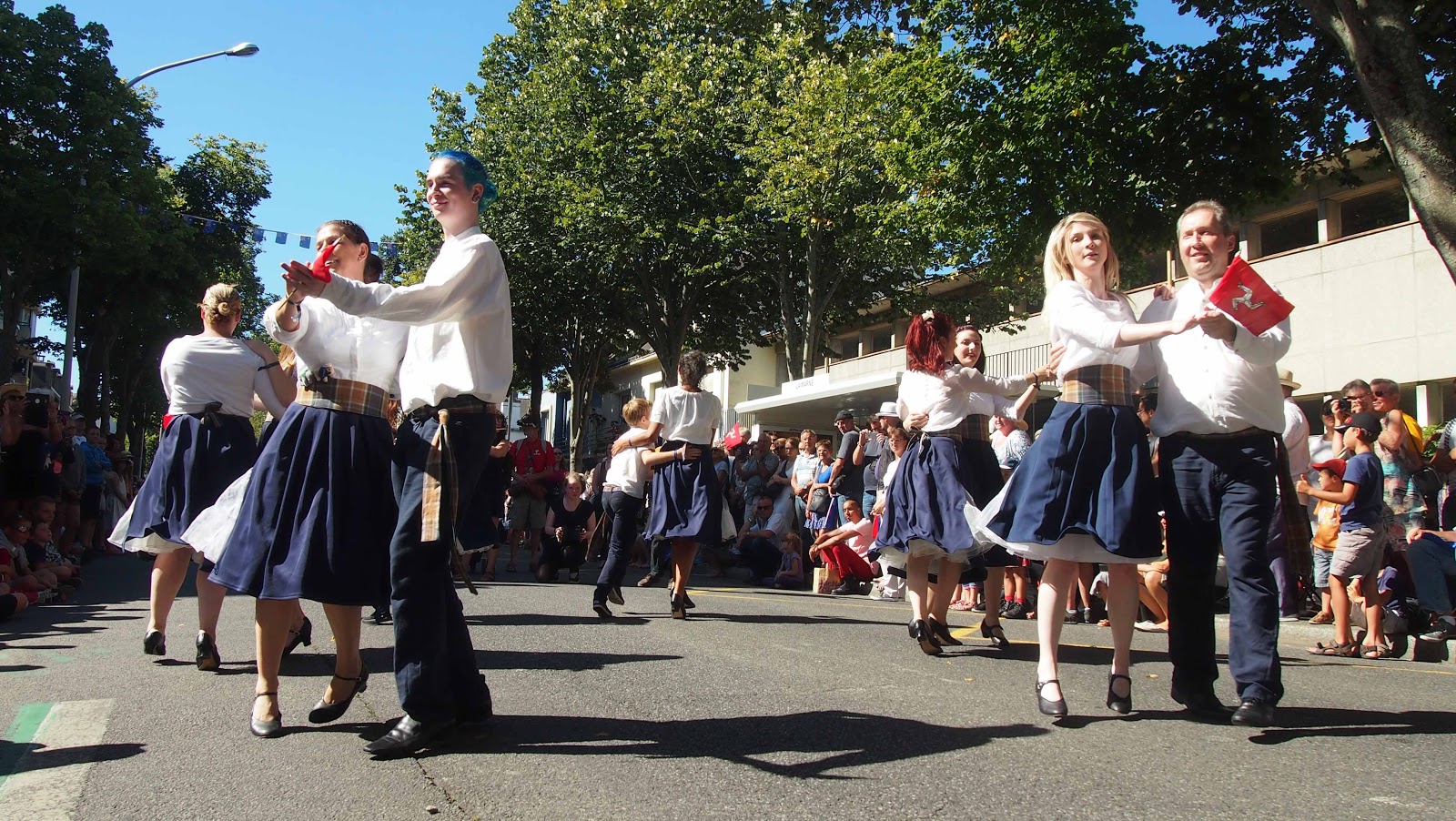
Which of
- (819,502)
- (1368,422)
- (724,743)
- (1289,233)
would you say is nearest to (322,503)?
(724,743)

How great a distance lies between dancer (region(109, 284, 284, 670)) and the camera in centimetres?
586

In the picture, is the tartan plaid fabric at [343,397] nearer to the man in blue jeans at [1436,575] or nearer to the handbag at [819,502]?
the man in blue jeans at [1436,575]

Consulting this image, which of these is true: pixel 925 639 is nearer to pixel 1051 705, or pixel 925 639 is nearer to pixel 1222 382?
pixel 1051 705

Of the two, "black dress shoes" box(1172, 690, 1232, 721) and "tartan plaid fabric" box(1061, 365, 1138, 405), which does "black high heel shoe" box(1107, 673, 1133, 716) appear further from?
"tartan plaid fabric" box(1061, 365, 1138, 405)

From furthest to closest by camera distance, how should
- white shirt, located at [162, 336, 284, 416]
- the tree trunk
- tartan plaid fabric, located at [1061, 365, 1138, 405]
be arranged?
the tree trunk < white shirt, located at [162, 336, 284, 416] < tartan plaid fabric, located at [1061, 365, 1138, 405]

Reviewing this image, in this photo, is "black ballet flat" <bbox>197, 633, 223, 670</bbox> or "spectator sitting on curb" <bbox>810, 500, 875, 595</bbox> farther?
"spectator sitting on curb" <bbox>810, 500, 875, 595</bbox>

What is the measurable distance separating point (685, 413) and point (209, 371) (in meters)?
3.31

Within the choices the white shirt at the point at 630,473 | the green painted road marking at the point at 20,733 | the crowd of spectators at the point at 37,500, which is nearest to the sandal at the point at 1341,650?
the white shirt at the point at 630,473

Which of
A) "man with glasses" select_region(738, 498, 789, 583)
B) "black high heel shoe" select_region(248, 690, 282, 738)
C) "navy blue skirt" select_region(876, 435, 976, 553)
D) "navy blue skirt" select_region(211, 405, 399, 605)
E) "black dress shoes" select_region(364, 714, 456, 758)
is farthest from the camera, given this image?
"man with glasses" select_region(738, 498, 789, 583)

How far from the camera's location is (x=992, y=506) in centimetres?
484

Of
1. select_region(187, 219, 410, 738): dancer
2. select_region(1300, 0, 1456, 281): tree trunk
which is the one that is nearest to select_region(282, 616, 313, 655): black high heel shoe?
select_region(187, 219, 410, 738): dancer

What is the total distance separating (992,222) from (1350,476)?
Answer: 12.1 metres

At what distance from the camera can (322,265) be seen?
12.6ft

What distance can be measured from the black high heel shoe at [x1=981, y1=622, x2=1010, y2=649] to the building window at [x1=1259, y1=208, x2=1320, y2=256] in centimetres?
2314
